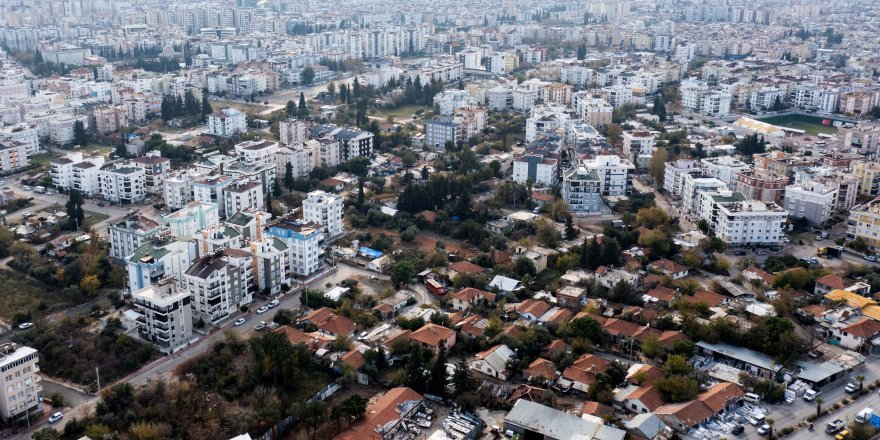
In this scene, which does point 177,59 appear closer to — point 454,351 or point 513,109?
point 513,109

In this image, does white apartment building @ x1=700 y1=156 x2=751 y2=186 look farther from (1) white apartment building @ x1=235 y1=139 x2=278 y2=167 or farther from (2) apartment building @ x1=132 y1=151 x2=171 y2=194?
(2) apartment building @ x1=132 y1=151 x2=171 y2=194

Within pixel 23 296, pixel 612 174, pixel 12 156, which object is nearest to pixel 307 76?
pixel 12 156

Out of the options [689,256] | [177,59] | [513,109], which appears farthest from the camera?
[177,59]

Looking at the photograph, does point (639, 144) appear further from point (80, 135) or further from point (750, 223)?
point (80, 135)

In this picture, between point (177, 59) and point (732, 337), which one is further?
point (177, 59)

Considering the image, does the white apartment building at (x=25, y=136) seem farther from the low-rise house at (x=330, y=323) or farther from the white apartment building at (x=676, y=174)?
the white apartment building at (x=676, y=174)

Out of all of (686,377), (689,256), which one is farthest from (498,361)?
(689,256)

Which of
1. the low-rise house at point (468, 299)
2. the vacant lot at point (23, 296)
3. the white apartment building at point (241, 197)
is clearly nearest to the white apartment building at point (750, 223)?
the low-rise house at point (468, 299)
